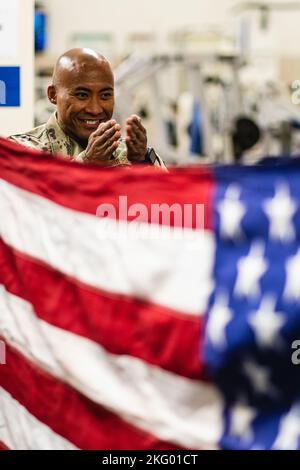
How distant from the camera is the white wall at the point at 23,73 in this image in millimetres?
3309

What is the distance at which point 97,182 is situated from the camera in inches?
70.3

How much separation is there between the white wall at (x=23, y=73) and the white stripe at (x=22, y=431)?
151cm

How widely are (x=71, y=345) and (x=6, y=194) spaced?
1.49 feet

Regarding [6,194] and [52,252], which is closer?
[52,252]

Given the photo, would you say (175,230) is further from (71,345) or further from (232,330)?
(71,345)

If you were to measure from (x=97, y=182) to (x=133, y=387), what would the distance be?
0.43m

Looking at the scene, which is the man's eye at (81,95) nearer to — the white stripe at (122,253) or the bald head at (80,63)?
the bald head at (80,63)

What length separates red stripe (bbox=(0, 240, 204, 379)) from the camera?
1.60 m

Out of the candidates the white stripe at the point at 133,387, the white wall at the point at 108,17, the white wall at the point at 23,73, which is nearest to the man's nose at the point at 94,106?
the white stripe at the point at 133,387

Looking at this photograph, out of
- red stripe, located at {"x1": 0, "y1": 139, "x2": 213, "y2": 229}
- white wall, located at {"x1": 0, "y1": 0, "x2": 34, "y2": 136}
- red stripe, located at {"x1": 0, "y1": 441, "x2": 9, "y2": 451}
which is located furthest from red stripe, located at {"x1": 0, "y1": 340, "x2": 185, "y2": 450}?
white wall, located at {"x1": 0, "y1": 0, "x2": 34, "y2": 136}

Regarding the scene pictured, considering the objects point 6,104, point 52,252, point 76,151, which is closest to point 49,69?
point 6,104

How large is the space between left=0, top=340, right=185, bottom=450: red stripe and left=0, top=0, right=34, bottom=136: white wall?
1497 millimetres

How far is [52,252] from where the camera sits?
1.85 metres

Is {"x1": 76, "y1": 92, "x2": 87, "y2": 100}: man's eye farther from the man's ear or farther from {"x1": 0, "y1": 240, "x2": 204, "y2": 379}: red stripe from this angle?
{"x1": 0, "y1": 240, "x2": 204, "y2": 379}: red stripe
